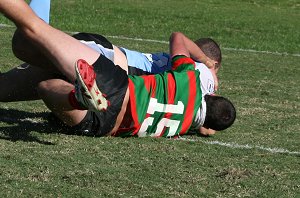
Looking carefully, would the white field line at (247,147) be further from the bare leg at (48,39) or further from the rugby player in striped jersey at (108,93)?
the bare leg at (48,39)

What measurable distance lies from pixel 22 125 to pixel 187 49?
1.62 meters

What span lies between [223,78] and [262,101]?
5.52ft

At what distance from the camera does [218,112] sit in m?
6.69

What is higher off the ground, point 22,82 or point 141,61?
point 141,61

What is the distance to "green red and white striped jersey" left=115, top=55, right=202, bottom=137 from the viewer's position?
6.28 metres

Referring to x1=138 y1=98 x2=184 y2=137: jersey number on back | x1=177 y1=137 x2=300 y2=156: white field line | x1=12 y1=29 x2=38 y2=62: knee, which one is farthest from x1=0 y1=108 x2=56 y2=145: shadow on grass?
x1=177 y1=137 x2=300 y2=156: white field line

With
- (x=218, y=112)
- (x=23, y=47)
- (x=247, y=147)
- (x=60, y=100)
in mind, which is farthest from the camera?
(x=218, y=112)

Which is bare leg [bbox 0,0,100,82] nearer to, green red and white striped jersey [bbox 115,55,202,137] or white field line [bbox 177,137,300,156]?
green red and white striped jersey [bbox 115,55,202,137]

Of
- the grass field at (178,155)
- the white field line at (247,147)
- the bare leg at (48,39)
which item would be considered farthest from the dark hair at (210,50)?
the bare leg at (48,39)

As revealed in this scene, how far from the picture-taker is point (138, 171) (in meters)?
5.41

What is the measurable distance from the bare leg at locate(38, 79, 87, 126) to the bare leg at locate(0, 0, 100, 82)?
0.55 ft

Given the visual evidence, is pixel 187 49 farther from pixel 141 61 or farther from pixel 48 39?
pixel 48 39

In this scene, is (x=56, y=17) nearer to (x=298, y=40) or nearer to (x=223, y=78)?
(x=298, y=40)

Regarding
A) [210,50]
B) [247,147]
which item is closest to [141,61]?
[210,50]
